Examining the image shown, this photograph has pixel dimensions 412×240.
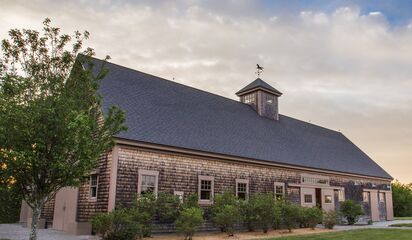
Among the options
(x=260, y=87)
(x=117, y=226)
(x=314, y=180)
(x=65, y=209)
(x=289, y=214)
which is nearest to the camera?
(x=117, y=226)

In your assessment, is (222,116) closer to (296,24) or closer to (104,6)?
(296,24)

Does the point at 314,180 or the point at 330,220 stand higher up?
the point at 314,180

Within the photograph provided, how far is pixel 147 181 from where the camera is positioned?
16531 millimetres

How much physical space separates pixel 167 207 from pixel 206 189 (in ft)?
10.4

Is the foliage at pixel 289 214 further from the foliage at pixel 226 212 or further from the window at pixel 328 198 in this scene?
the window at pixel 328 198

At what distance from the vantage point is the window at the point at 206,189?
60.6 ft

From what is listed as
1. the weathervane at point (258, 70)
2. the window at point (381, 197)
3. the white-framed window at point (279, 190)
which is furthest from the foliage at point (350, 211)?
the weathervane at point (258, 70)

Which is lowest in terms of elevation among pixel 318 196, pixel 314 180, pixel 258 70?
pixel 318 196

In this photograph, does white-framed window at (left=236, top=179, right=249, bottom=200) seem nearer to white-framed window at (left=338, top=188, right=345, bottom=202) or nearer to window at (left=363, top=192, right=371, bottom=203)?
white-framed window at (left=338, top=188, right=345, bottom=202)

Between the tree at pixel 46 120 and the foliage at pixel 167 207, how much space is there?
5930 millimetres

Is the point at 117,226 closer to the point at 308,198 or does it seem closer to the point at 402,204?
the point at 308,198

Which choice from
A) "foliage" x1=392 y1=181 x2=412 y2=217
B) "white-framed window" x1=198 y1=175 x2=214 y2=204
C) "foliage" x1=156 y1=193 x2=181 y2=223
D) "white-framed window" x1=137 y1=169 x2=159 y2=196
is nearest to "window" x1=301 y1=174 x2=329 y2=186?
"white-framed window" x1=198 y1=175 x2=214 y2=204

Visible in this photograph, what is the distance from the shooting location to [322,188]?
25.5 metres

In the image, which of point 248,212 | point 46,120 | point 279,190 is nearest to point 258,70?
point 279,190
